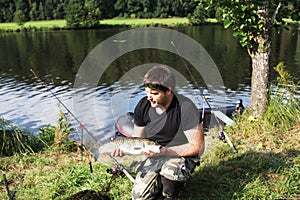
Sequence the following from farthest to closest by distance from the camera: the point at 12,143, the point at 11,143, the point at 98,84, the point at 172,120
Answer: the point at 98,84, the point at 12,143, the point at 11,143, the point at 172,120

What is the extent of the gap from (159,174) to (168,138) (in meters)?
0.41

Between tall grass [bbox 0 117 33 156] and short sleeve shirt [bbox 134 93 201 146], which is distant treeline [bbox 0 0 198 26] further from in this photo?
short sleeve shirt [bbox 134 93 201 146]

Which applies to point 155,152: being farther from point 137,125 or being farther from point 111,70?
point 111,70

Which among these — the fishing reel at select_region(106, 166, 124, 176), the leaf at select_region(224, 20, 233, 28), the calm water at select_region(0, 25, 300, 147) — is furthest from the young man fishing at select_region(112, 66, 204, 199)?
the calm water at select_region(0, 25, 300, 147)

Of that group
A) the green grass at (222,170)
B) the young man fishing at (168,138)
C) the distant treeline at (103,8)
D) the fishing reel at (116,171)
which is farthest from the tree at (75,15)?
the young man fishing at (168,138)

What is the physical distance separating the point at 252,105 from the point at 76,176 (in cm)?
343

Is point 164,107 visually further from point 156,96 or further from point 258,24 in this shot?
point 258,24

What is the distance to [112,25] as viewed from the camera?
196 feet

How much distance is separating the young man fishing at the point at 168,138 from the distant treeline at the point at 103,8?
7062 cm

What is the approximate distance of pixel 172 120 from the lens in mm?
3395

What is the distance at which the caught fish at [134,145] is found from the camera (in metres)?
3.14

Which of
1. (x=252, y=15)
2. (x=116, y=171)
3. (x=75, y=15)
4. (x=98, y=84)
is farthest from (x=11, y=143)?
(x=75, y=15)

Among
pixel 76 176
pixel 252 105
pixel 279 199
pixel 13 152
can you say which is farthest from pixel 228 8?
pixel 13 152

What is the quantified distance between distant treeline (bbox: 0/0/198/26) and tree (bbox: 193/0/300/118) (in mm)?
68505
